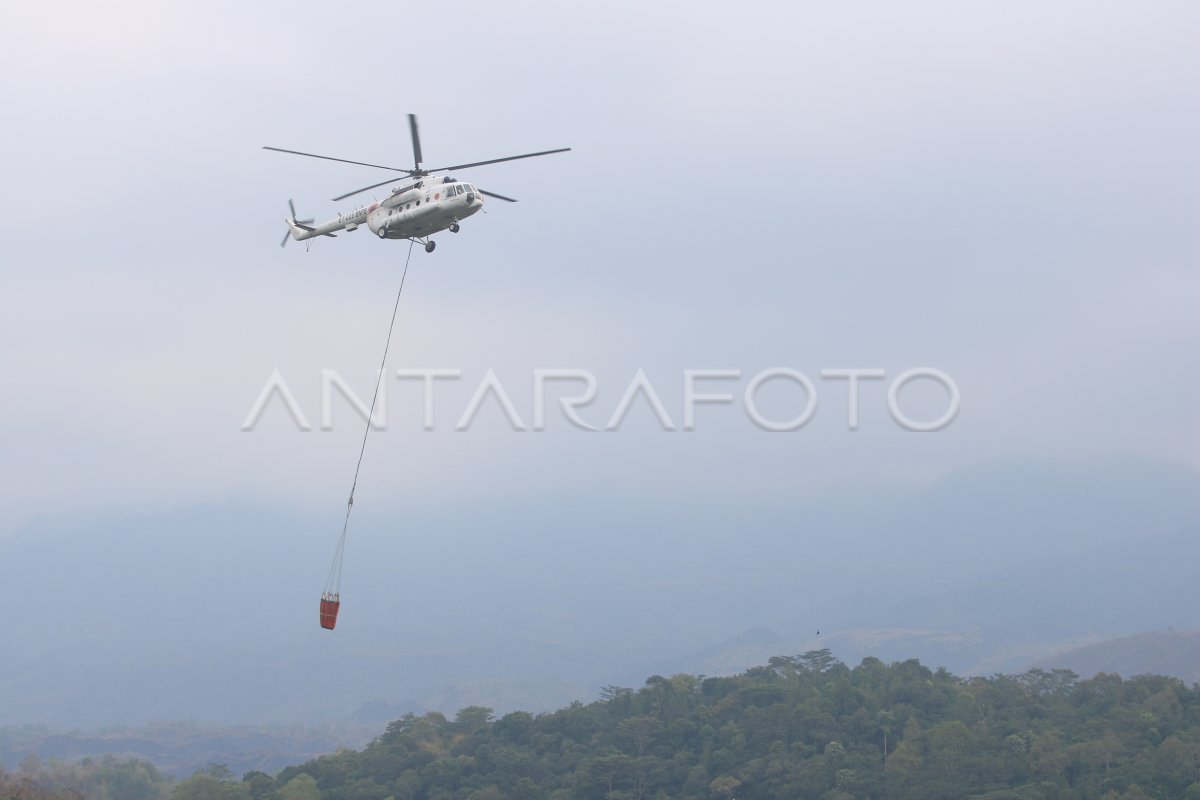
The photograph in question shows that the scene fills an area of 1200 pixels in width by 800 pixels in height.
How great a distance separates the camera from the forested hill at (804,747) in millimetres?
92625

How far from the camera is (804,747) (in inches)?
4048

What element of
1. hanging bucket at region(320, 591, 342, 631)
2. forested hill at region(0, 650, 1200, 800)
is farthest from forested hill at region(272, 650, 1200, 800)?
hanging bucket at region(320, 591, 342, 631)

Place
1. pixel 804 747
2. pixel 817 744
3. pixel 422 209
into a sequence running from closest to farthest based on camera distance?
pixel 422 209 → pixel 804 747 → pixel 817 744

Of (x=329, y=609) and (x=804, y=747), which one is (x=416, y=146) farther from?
(x=804, y=747)

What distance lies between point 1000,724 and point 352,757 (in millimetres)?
52121

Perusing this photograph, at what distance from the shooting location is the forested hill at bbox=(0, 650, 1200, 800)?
304 feet

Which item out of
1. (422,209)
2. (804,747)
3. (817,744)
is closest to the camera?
(422,209)

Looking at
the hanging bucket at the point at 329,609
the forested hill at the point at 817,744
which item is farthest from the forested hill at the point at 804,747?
the hanging bucket at the point at 329,609

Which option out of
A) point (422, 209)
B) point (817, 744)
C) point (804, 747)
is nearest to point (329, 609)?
point (422, 209)

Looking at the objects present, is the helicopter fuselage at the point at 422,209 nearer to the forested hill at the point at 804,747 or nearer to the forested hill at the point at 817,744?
the forested hill at the point at 804,747

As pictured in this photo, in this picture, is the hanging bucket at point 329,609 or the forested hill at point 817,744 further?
the forested hill at point 817,744

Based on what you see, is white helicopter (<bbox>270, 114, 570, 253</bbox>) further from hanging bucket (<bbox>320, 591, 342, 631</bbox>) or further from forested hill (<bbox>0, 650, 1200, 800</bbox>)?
forested hill (<bbox>0, 650, 1200, 800</bbox>)

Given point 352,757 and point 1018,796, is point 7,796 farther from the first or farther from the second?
point 1018,796

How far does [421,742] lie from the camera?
12012 cm
